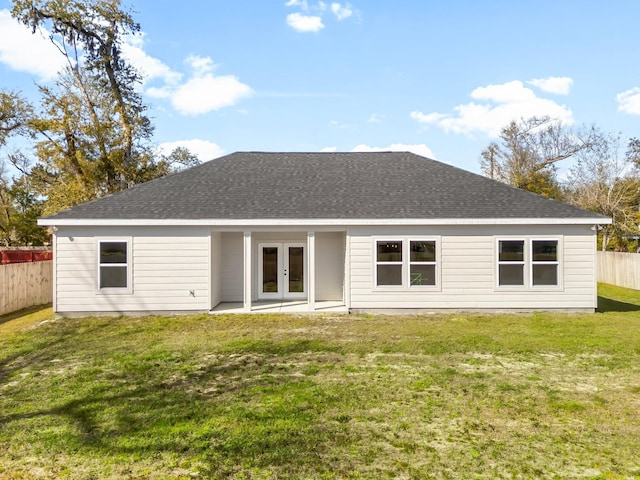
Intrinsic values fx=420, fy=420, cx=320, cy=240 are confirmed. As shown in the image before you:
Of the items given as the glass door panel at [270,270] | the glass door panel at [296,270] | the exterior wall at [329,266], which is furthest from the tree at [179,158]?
the exterior wall at [329,266]

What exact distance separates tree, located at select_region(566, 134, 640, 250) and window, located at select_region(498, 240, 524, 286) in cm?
1724

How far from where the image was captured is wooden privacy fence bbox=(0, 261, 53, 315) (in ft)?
42.7

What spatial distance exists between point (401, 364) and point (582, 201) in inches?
1076

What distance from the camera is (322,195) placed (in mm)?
13664

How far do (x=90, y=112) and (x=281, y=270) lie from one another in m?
18.2

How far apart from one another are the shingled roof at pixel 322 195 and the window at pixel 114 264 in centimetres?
86

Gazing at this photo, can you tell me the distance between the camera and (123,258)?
12211mm

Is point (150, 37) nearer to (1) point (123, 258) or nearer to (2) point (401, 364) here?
(1) point (123, 258)

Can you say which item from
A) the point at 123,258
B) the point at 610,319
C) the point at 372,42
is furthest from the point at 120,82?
the point at 610,319

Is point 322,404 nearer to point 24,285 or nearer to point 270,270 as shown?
point 270,270

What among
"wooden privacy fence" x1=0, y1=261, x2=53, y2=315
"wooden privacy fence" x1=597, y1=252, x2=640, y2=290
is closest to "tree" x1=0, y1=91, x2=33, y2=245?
"wooden privacy fence" x1=0, y1=261, x2=53, y2=315

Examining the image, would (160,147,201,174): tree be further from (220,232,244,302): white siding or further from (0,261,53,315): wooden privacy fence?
(220,232,244,302): white siding

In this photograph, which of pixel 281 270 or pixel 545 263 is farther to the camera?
pixel 281 270

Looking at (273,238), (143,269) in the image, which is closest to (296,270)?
(273,238)
